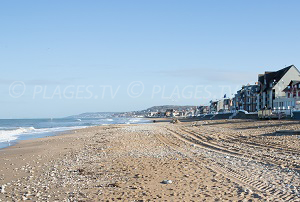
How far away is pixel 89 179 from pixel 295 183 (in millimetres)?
5876

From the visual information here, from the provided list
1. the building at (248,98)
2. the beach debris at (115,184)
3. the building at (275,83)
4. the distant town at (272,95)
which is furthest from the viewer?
the building at (248,98)

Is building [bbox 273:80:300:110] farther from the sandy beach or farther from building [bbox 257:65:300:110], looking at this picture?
the sandy beach

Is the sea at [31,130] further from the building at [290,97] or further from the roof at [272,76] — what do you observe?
the building at [290,97]

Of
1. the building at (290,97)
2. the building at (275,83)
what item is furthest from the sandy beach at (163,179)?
the building at (275,83)

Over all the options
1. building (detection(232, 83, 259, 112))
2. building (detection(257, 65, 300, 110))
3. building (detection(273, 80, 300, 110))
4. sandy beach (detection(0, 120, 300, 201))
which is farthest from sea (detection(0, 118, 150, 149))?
building (detection(273, 80, 300, 110))

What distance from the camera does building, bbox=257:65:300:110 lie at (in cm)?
6438

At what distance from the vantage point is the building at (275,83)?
6438 cm

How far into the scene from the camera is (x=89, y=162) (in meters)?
12.3

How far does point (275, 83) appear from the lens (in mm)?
65000

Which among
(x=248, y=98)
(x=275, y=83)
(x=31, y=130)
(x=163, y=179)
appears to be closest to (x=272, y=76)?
(x=275, y=83)

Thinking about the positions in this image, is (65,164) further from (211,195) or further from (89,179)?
(211,195)

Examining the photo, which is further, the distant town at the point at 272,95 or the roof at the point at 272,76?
the roof at the point at 272,76

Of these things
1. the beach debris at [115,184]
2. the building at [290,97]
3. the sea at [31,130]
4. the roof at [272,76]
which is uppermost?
the roof at [272,76]

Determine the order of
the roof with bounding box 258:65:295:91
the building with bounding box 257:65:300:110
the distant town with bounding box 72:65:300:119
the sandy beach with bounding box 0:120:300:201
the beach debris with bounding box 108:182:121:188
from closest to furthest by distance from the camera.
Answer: the sandy beach with bounding box 0:120:300:201 → the beach debris with bounding box 108:182:121:188 → the distant town with bounding box 72:65:300:119 → the building with bounding box 257:65:300:110 → the roof with bounding box 258:65:295:91
